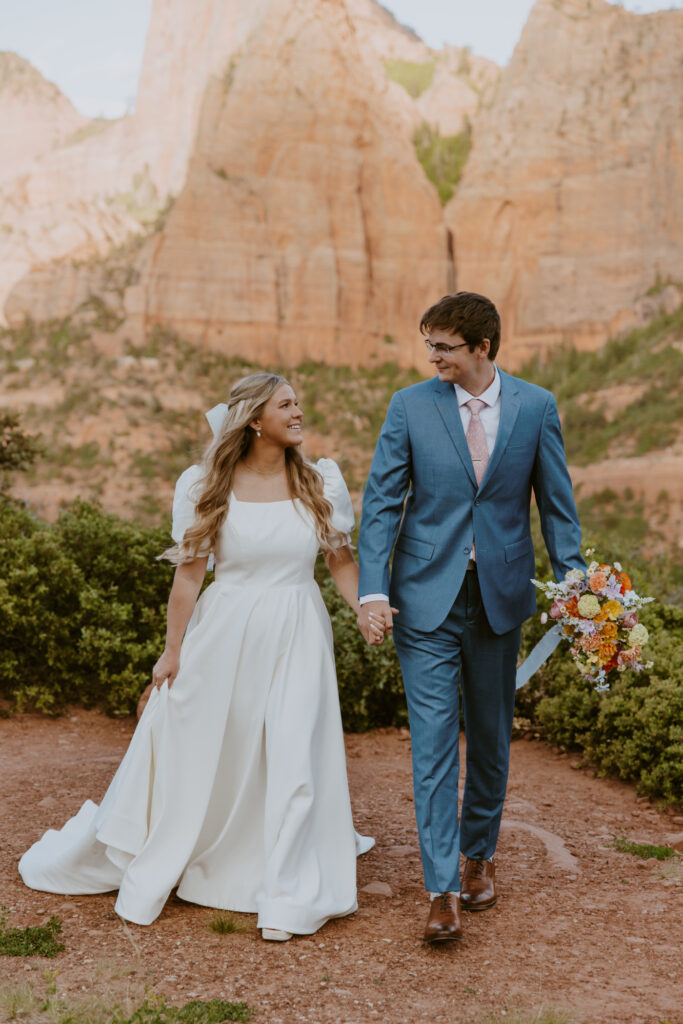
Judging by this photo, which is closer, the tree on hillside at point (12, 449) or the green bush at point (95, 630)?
the green bush at point (95, 630)

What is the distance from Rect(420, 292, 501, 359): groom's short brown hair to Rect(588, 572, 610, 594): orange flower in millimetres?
898

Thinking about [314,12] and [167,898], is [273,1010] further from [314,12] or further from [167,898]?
[314,12]

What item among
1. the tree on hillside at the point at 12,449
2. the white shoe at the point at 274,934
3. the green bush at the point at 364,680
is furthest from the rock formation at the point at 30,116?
the white shoe at the point at 274,934

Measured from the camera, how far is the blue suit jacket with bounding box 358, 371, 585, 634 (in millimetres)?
3770

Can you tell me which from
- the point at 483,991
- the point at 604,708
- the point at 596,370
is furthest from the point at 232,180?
the point at 483,991

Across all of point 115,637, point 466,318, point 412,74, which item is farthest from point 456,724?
point 412,74

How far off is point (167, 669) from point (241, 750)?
1.40 feet

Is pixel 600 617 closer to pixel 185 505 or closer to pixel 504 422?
pixel 504 422

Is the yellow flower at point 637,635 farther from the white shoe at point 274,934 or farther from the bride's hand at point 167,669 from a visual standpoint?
the bride's hand at point 167,669

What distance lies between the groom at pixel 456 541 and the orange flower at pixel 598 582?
9.4 inches

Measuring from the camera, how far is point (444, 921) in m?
3.55

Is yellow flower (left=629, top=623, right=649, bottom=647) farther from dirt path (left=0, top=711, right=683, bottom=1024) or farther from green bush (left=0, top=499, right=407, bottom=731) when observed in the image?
green bush (left=0, top=499, right=407, bottom=731)

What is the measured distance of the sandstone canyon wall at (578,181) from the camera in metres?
41.2

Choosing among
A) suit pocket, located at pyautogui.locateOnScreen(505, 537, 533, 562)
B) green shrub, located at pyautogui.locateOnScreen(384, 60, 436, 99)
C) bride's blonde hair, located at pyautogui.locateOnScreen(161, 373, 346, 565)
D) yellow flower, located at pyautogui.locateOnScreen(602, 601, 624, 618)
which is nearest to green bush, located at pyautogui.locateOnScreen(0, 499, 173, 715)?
bride's blonde hair, located at pyautogui.locateOnScreen(161, 373, 346, 565)
